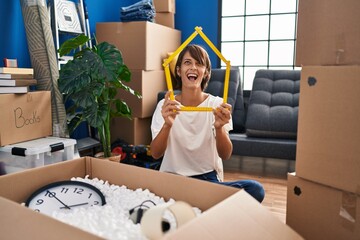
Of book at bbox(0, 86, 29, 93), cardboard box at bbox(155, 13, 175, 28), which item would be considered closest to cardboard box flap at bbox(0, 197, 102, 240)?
book at bbox(0, 86, 29, 93)

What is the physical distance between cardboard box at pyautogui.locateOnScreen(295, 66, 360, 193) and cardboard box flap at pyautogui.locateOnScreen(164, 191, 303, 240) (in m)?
0.28

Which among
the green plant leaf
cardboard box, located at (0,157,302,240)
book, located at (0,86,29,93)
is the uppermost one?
the green plant leaf

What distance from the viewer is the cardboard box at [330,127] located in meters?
0.82

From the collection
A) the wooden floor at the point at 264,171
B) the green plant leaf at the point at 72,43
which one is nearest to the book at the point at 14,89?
the green plant leaf at the point at 72,43

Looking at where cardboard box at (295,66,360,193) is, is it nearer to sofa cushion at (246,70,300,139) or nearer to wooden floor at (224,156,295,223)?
wooden floor at (224,156,295,223)

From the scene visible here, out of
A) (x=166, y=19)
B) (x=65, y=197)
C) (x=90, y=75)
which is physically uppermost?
(x=166, y=19)

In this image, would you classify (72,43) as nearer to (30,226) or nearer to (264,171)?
(264,171)

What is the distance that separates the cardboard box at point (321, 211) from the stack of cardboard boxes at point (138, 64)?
103 inches

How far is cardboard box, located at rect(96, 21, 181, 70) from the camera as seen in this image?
3.40m

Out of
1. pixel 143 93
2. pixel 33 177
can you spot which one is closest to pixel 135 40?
pixel 143 93

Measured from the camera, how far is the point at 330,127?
33.8 inches

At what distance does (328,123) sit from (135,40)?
9.17 ft

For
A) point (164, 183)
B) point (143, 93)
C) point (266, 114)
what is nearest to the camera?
point (164, 183)

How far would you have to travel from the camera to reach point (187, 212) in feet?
1.97
